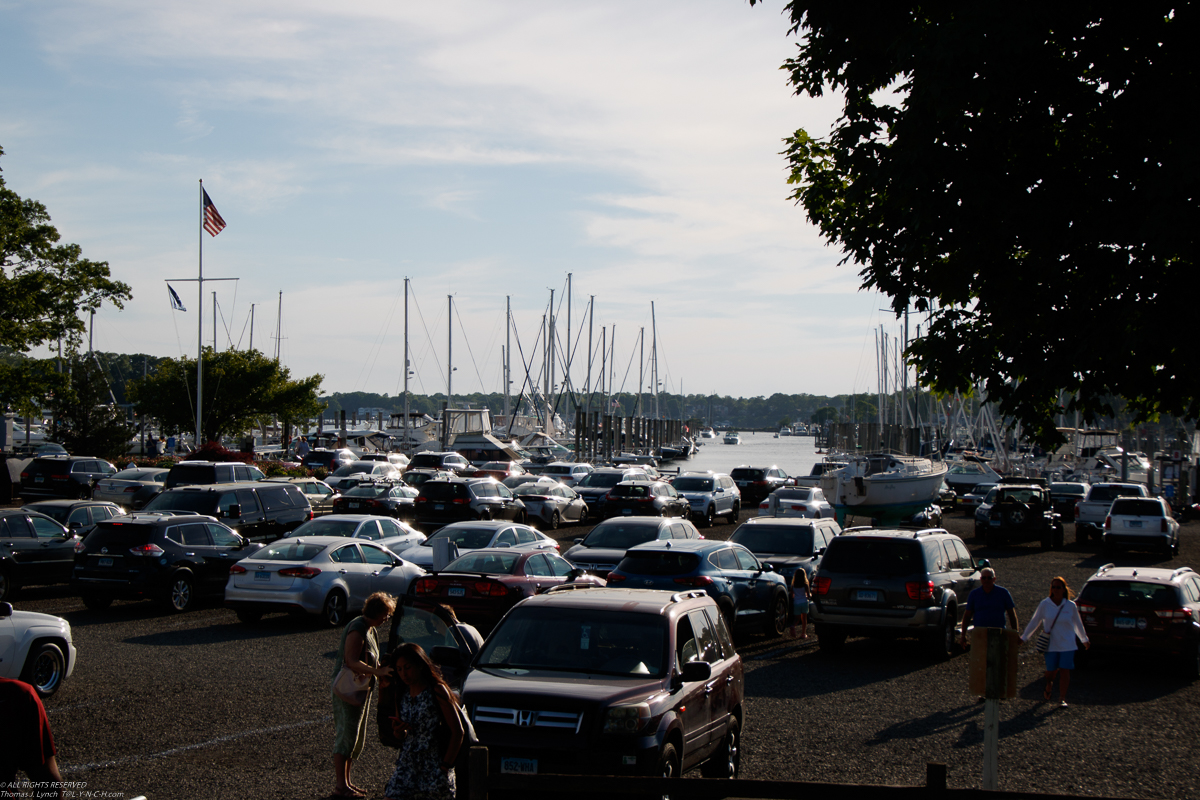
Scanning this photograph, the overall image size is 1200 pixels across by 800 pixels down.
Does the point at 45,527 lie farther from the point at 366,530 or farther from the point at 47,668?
the point at 47,668

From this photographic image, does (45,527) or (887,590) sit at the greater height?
(45,527)

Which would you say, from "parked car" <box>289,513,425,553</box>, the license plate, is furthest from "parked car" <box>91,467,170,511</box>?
the license plate

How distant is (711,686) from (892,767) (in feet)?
7.70

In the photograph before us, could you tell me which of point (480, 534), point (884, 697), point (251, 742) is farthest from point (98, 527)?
point (884, 697)

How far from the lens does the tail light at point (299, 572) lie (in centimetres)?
1691

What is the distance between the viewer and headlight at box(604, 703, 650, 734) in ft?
23.4

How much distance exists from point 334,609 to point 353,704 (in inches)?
364

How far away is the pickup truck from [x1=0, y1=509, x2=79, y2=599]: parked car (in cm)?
3049

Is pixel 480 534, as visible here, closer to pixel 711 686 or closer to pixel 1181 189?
pixel 711 686

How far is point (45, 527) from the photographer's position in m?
20.6

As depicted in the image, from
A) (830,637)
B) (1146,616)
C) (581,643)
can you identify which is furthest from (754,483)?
(581,643)

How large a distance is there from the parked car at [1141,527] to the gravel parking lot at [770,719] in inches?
659

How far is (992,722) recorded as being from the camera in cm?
775

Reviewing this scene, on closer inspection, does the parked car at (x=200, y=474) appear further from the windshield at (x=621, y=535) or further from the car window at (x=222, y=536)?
the windshield at (x=621, y=535)
